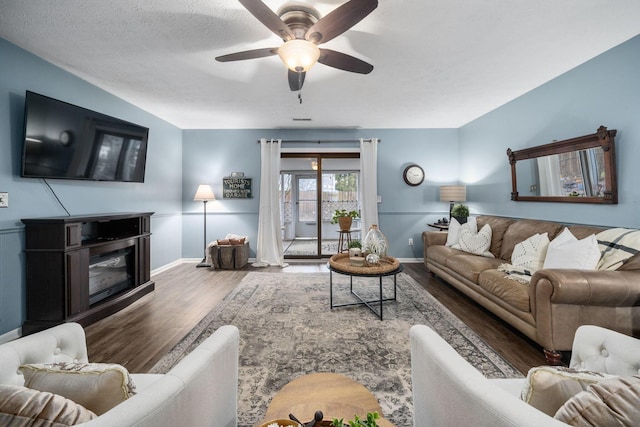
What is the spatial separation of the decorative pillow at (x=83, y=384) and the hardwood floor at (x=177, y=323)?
53.0 inches

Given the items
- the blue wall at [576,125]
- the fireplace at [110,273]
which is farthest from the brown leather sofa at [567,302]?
the fireplace at [110,273]

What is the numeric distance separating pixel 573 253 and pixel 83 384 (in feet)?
10.1

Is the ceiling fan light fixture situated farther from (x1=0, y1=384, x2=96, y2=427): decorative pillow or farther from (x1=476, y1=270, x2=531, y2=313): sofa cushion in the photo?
(x1=476, y1=270, x2=531, y2=313): sofa cushion

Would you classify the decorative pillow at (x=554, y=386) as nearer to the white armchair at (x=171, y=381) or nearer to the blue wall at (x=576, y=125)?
the white armchair at (x=171, y=381)

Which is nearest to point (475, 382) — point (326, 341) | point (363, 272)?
point (326, 341)

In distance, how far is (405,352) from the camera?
2.01 meters

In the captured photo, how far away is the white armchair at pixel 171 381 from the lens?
597 mm

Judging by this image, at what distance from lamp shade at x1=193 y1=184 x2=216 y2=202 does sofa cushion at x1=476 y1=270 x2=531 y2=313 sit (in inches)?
165

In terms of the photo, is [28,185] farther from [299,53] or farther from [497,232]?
[497,232]

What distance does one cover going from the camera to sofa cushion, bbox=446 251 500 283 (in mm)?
2760

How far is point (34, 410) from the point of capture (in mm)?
574

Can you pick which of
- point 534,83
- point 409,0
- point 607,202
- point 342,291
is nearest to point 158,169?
point 342,291

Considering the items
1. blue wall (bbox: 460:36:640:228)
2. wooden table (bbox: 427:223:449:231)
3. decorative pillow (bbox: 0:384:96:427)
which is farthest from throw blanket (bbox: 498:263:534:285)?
decorative pillow (bbox: 0:384:96:427)

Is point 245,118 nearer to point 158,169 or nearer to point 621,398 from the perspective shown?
point 158,169
